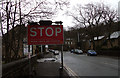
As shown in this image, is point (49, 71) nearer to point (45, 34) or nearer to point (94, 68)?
point (45, 34)

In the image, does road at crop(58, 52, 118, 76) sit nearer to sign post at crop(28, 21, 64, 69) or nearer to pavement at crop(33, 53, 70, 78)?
pavement at crop(33, 53, 70, 78)

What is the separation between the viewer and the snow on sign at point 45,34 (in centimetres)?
794

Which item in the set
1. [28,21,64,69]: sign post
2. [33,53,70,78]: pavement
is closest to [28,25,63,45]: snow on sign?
[28,21,64,69]: sign post

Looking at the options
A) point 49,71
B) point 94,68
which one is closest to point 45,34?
point 49,71

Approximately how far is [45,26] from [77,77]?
353cm

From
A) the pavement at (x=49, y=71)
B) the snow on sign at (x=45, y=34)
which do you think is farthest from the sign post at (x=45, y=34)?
the pavement at (x=49, y=71)

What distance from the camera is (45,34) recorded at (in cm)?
835

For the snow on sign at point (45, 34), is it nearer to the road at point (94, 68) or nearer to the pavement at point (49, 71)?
the pavement at point (49, 71)

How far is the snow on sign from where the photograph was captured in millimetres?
7936

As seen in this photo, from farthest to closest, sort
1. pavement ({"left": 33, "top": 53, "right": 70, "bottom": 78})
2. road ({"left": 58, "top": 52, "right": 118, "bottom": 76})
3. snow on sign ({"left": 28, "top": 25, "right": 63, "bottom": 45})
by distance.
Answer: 1. road ({"left": 58, "top": 52, "right": 118, "bottom": 76})
2. pavement ({"left": 33, "top": 53, "right": 70, "bottom": 78})
3. snow on sign ({"left": 28, "top": 25, "right": 63, "bottom": 45})

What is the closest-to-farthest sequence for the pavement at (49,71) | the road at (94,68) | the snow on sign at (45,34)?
the snow on sign at (45,34) < the pavement at (49,71) < the road at (94,68)

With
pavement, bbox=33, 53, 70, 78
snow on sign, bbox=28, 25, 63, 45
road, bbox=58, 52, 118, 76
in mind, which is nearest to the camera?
snow on sign, bbox=28, 25, 63, 45

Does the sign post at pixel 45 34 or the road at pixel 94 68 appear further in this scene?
the road at pixel 94 68

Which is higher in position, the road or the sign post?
the sign post
